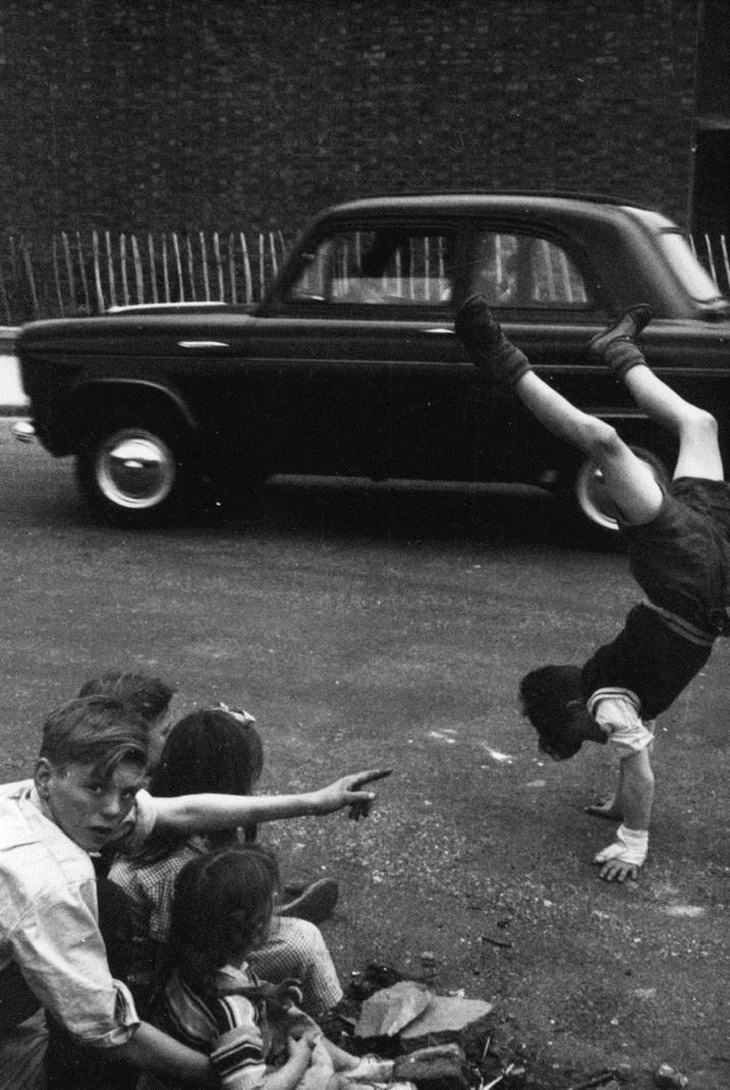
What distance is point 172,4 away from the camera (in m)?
19.4

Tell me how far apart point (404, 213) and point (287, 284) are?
2.52 ft

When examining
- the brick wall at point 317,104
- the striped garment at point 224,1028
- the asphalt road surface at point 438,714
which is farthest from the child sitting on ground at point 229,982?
the brick wall at point 317,104

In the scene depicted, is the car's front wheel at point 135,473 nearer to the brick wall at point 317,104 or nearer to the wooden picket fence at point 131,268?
the wooden picket fence at point 131,268

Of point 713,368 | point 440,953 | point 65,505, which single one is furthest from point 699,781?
point 65,505

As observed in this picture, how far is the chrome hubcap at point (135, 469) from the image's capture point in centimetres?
894

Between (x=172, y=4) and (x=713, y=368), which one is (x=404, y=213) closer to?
(x=713, y=368)

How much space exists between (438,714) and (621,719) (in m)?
1.53

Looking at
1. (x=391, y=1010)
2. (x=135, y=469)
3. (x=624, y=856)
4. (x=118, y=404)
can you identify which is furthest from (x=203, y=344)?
(x=391, y=1010)

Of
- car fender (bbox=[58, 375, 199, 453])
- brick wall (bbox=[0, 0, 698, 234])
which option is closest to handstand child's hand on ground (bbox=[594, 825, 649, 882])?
car fender (bbox=[58, 375, 199, 453])

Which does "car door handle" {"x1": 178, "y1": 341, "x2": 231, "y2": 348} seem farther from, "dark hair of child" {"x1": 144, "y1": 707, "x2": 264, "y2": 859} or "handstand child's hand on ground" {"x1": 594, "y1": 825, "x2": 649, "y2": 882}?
"dark hair of child" {"x1": 144, "y1": 707, "x2": 264, "y2": 859}

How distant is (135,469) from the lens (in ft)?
29.5

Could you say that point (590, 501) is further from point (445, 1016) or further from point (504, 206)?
point (445, 1016)

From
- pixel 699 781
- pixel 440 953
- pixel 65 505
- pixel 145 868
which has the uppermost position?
pixel 145 868

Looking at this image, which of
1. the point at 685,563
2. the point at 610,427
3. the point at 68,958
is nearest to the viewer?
the point at 68,958
